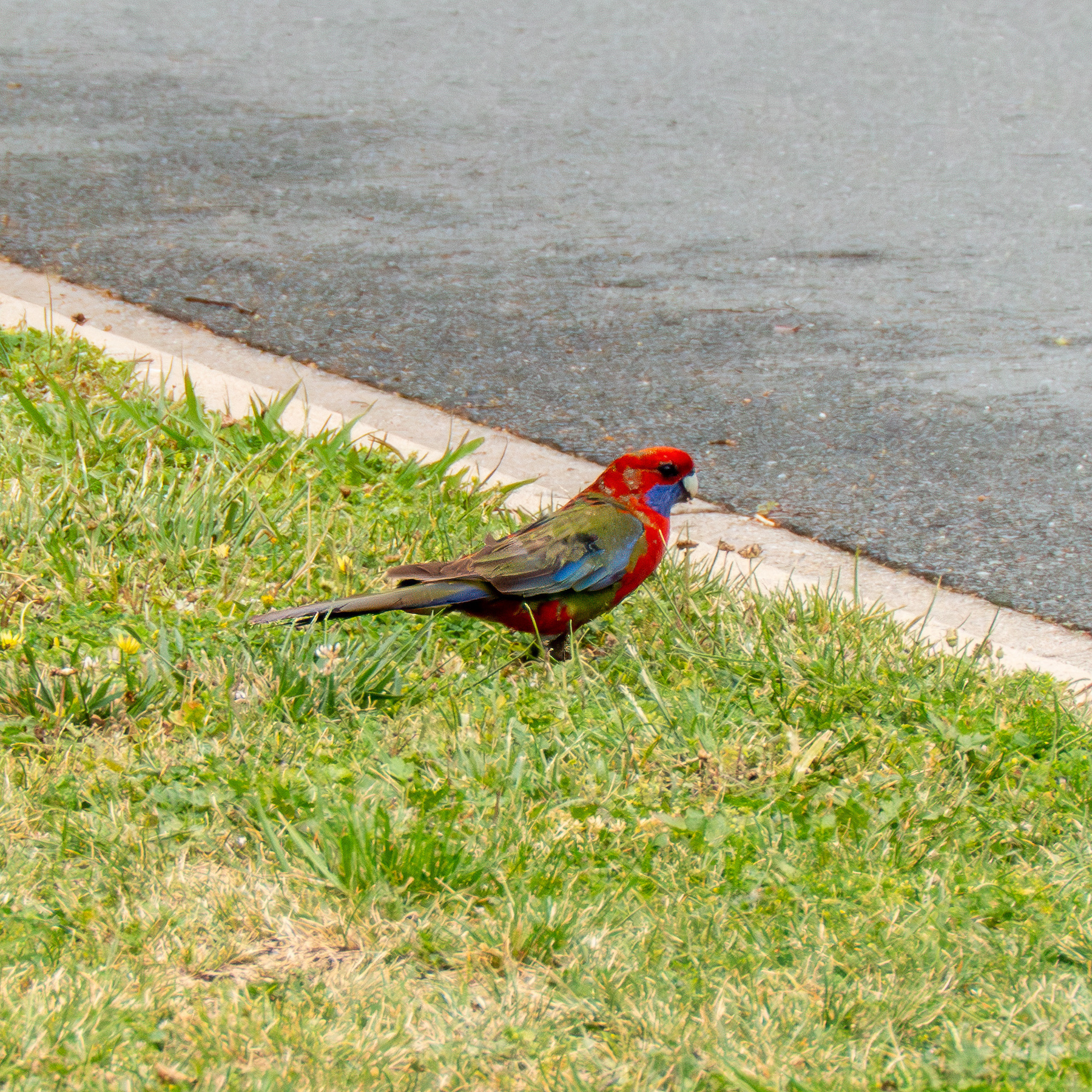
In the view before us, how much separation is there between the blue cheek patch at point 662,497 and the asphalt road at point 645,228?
3.12 ft

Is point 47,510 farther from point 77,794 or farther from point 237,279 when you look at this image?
point 237,279

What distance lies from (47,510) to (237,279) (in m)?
2.62

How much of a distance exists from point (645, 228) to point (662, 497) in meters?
4.11

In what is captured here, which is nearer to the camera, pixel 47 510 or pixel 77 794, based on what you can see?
pixel 77 794

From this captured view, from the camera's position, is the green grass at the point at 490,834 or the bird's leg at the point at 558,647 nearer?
the green grass at the point at 490,834

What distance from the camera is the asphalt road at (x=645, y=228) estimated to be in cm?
474

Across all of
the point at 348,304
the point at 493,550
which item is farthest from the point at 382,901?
the point at 348,304

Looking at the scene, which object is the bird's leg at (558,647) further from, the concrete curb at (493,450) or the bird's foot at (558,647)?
the concrete curb at (493,450)

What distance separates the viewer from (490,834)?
2406mm

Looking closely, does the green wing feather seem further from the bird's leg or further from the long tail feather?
the bird's leg

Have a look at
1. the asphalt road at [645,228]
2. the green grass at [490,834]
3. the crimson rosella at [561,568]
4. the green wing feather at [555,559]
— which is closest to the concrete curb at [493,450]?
the asphalt road at [645,228]

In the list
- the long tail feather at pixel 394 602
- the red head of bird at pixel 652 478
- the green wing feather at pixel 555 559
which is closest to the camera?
the long tail feather at pixel 394 602

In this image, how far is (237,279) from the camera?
589cm

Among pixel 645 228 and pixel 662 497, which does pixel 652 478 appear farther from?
pixel 645 228
